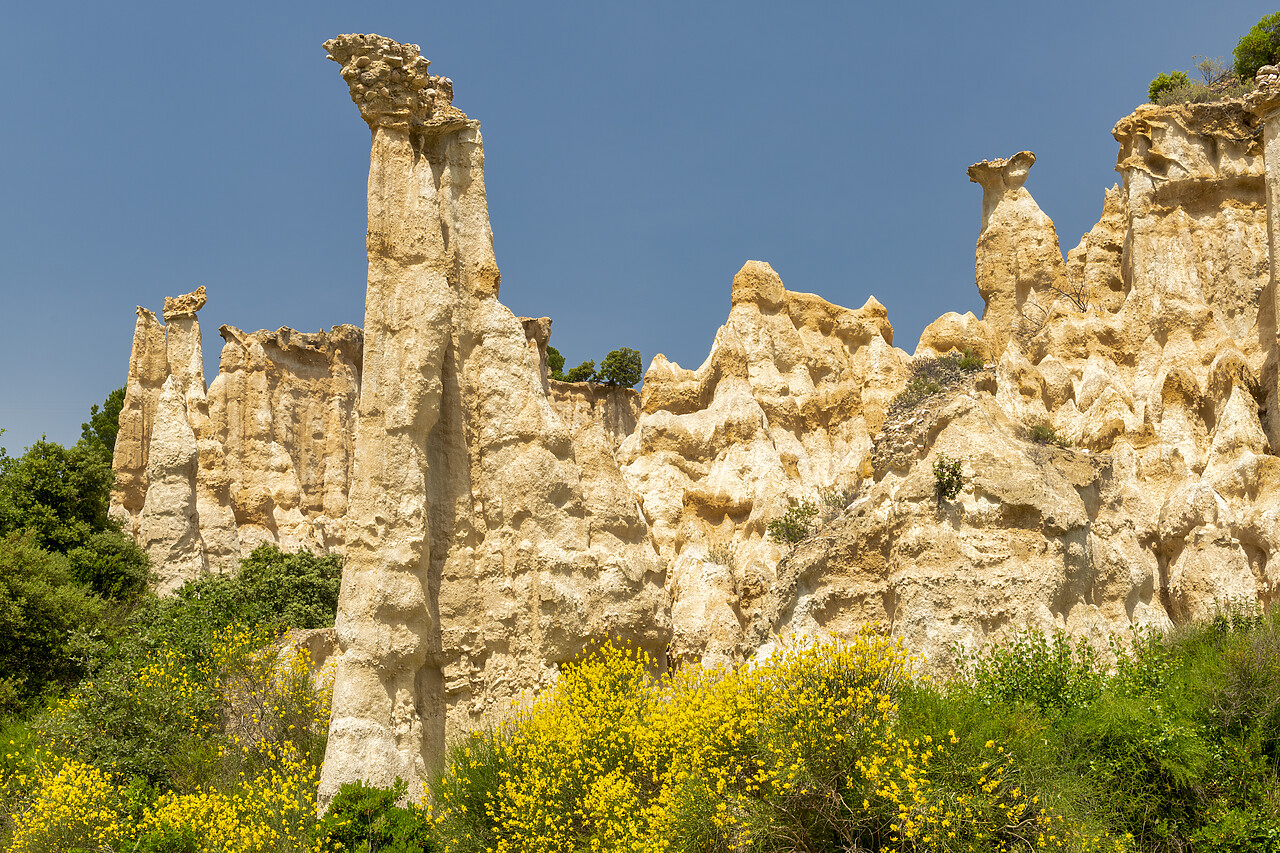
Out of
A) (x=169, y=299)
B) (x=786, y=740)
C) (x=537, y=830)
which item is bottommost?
(x=537, y=830)

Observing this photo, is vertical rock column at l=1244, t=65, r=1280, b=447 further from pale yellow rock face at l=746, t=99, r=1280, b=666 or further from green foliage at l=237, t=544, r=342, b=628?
green foliage at l=237, t=544, r=342, b=628

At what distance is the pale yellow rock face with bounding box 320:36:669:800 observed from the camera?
1836 cm

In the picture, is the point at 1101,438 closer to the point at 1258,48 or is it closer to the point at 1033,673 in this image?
the point at 1033,673

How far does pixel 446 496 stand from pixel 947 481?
29.3 ft

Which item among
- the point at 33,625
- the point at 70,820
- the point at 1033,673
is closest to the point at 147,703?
the point at 70,820

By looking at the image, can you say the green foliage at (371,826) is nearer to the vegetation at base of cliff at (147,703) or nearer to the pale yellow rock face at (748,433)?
the vegetation at base of cliff at (147,703)

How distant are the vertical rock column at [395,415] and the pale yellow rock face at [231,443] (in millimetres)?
15305

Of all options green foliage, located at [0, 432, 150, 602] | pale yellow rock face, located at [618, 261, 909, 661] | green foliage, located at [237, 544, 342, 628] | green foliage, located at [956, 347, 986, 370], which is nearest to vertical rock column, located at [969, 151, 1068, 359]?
green foliage, located at [956, 347, 986, 370]

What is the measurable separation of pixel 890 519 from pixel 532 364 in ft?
24.2

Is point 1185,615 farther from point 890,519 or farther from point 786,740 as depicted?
point 786,740

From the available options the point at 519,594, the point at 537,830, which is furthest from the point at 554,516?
the point at 537,830

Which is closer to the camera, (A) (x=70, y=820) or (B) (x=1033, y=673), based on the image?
(B) (x=1033, y=673)

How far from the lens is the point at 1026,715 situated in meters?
15.1

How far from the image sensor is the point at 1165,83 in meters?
35.5
